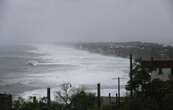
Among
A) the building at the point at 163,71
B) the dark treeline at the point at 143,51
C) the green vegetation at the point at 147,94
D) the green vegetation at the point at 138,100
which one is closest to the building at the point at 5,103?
the green vegetation at the point at 138,100

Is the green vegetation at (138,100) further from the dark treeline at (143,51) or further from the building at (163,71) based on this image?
the dark treeline at (143,51)

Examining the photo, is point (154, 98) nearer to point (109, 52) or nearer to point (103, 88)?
point (103, 88)

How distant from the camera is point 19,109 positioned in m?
18.0

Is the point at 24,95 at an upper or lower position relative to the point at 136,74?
lower

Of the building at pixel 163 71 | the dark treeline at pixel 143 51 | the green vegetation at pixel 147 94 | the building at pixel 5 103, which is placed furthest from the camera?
the dark treeline at pixel 143 51

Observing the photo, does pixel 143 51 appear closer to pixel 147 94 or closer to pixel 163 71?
pixel 163 71

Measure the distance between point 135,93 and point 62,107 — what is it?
14.9 ft

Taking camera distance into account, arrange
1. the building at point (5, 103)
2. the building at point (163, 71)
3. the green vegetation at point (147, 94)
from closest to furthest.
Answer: the green vegetation at point (147, 94), the building at point (5, 103), the building at point (163, 71)

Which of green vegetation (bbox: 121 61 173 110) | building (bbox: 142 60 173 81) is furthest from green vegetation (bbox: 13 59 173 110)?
building (bbox: 142 60 173 81)

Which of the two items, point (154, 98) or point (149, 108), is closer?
point (149, 108)

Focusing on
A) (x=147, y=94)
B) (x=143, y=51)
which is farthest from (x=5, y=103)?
(x=143, y=51)

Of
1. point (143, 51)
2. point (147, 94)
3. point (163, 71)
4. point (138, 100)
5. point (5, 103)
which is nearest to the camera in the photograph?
point (138, 100)

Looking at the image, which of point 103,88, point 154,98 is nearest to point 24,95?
point 103,88

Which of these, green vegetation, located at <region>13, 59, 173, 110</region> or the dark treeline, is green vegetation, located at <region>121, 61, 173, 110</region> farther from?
the dark treeline
